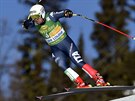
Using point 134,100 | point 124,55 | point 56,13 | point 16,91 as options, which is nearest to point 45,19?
point 56,13

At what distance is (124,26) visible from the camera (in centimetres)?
5609

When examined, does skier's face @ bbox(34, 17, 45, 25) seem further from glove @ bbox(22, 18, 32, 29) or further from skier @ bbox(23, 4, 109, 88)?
glove @ bbox(22, 18, 32, 29)

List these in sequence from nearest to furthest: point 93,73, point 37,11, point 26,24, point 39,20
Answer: point 37,11, point 39,20, point 93,73, point 26,24

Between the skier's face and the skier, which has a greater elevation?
the skier's face

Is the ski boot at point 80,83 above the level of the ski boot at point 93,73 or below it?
below

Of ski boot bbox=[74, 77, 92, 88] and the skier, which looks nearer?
the skier

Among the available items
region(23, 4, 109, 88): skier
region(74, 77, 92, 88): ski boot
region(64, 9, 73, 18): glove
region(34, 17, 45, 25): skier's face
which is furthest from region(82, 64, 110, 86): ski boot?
region(34, 17, 45, 25): skier's face

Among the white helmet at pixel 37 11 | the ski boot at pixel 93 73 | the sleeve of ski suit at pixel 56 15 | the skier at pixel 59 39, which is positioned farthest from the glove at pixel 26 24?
the ski boot at pixel 93 73

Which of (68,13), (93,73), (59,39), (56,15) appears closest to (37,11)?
(56,15)

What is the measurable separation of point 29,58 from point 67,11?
36555 millimetres

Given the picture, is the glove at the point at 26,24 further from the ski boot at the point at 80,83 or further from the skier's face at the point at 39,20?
the ski boot at the point at 80,83

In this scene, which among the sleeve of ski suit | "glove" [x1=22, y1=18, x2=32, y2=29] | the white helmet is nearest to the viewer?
the white helmet

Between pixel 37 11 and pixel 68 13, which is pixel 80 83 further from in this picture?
pixel 37 11

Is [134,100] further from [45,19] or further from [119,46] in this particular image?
[119,46]
